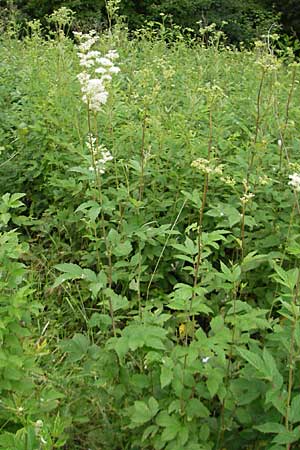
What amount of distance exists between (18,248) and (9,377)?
0.44 meters

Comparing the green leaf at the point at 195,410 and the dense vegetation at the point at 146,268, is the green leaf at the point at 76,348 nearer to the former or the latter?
the dense vegetation at the point at 146,268

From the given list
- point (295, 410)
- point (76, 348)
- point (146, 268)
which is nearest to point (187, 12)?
point (146, 268)

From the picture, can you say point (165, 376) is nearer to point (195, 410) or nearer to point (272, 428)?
point (195, 410)

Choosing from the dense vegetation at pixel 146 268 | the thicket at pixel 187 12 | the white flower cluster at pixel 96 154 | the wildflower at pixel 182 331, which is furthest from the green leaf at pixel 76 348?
the thicket at pixel 187 12

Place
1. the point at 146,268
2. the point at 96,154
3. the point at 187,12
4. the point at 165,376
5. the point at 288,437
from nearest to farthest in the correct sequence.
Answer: the point at 288,437, the point at 165,376, the point at 96,154, the point at 146,268, the point at 187,12

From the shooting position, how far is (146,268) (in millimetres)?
2658

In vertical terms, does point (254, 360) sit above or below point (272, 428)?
above

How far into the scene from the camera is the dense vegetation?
74.7 inches

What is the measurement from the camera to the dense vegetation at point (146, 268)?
6.23 ft

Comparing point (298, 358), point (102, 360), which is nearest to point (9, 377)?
point (102, 360)

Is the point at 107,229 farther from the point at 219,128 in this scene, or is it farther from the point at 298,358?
the point at 298,358

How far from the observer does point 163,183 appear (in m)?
3.25

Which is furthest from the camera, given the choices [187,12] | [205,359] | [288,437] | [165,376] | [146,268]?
[187,12]

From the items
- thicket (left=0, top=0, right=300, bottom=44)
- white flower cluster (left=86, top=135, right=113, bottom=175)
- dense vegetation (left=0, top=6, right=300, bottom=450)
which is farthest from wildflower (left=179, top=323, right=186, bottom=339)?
thicket (left=0, top=0, right=300, bottom=44)
